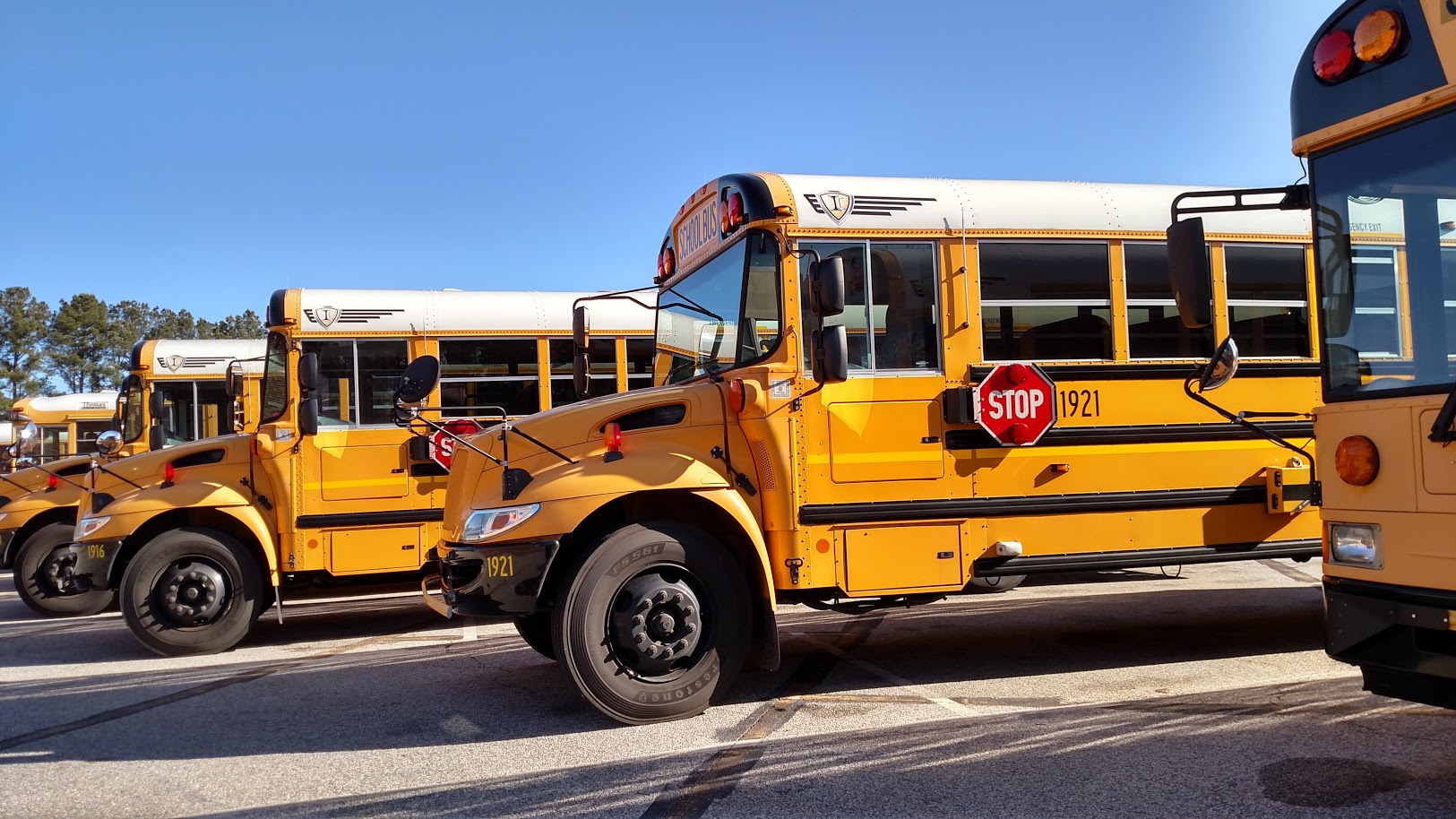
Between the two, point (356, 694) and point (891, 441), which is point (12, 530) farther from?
point (891, 441)

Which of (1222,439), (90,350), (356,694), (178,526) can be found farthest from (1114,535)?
(90,350)

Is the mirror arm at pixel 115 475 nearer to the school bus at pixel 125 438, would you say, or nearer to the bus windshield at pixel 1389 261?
the school bus at pixel 125 438

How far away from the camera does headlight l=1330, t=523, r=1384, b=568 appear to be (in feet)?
11.6

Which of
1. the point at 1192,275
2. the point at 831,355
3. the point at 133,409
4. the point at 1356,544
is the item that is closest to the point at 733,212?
the point at 831,355

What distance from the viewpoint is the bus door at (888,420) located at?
535 cm

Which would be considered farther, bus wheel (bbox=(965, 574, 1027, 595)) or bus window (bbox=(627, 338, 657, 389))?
bus window (bbox=(627, 338, 657, 389))

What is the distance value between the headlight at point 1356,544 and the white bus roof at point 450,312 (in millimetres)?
5077

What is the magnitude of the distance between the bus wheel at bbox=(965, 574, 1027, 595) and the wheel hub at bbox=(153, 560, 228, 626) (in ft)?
16.9

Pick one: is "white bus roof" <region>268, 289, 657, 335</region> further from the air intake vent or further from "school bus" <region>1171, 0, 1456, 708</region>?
"school bus" <region>1171, 0, 1456, 708</region>

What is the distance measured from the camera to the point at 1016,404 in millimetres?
5562

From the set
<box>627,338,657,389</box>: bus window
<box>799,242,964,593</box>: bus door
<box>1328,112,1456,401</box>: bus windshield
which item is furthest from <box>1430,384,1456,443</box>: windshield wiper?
<box>627,338,657,389</box>: bus window

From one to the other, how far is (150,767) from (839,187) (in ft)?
13.7

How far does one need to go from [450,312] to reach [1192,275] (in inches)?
240

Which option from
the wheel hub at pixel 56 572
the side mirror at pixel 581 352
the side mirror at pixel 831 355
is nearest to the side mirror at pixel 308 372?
the side mirror at pixel 581 352
